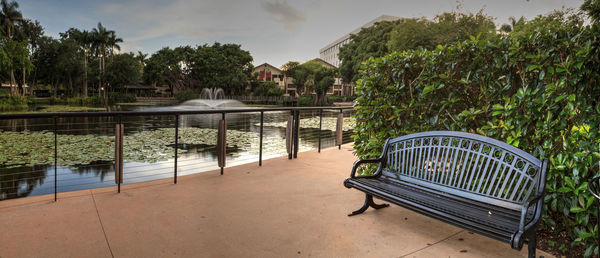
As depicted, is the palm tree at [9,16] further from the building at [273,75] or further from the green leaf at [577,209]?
the green leaf at [577,209]

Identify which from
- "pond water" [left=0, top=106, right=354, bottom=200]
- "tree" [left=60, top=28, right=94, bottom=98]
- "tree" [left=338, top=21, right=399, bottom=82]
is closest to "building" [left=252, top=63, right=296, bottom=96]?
"tree" [left=60, top=28, right=94, bottom=98]

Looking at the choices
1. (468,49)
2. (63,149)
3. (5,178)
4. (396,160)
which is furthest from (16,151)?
(468,49)

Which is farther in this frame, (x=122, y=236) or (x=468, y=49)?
(x=468, y=49)

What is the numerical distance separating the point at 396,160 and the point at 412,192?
477 millimetres

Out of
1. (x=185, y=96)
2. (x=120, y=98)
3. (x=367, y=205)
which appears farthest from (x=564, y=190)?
(x=120, y=98)

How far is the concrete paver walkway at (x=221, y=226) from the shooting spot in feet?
7.47

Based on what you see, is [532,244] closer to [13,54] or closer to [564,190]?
[564,190]

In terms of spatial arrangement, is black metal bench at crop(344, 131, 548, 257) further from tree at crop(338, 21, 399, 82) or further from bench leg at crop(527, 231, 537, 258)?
tree at crop(338, 21, 399, 82)

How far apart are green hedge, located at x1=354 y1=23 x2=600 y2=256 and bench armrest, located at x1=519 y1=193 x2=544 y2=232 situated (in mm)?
285

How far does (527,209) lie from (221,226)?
2.16 meters

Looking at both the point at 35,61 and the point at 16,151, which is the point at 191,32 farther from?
the point at 16,151

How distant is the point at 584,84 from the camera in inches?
79.7

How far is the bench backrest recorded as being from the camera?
2197 mm

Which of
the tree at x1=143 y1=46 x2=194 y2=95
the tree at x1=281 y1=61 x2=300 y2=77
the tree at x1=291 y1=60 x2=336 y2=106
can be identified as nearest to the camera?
the tree at x1=291 y1=60 x2=336 y2=106
